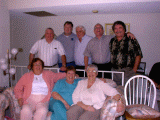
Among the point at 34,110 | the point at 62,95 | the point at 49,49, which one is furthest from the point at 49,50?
the point at 34,110

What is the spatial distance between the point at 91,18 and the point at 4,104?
3897 mm

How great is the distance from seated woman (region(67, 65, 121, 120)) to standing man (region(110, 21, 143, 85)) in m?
0.80

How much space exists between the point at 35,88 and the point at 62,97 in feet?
1.67

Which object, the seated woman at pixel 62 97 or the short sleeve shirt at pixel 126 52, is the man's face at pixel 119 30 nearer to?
the short sleeve shirt at pixel 126 52

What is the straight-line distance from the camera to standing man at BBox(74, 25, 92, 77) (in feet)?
12.0

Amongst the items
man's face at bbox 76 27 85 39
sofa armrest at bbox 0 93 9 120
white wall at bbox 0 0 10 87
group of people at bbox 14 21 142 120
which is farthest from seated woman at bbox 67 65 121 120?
white wall at bbox 0 0 10 87

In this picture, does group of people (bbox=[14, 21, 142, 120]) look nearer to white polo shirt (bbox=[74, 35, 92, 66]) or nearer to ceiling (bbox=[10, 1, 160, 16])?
white polo shirt (bbox=[74, 35, 92, 66])

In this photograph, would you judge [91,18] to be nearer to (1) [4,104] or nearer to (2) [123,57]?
(2) [123,57]

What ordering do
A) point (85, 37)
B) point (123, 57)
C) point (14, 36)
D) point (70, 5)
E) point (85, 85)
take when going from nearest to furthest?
point (85, 85)
point (123, 57)
point (70, 5)
point (85, 37)
point (14, 36)

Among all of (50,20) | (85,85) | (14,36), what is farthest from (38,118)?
(50,20)

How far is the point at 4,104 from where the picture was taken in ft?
7.76

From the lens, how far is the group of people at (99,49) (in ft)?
9.71

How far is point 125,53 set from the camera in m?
2.96

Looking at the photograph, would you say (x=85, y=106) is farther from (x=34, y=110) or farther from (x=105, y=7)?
(x=105, y=7)
